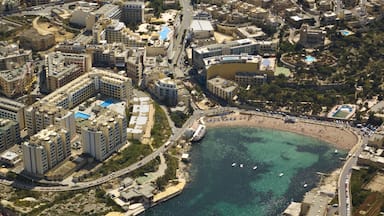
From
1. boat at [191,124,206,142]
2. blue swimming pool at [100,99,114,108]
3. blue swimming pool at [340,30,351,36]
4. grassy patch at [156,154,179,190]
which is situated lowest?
grassy patch at [156,154,179,190]

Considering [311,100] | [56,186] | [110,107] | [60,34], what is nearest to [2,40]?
[60,34]

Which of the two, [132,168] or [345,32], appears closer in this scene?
[132,168]

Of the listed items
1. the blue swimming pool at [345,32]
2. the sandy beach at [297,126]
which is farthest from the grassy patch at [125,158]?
the blue swimming pool at [345,32]

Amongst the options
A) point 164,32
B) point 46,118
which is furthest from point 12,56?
point 164,32

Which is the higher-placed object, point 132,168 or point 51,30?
point 51,30

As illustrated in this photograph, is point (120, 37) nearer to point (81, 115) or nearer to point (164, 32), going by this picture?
point (164, 32)

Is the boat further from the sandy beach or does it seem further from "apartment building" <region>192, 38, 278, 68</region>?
"apartment building" <region>192, 38, 278, 68</region>

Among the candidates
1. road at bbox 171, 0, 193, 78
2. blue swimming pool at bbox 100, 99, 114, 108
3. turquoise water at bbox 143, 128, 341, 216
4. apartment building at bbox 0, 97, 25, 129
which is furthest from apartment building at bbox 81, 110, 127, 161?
road at bbox 171, 0, 193, 78
